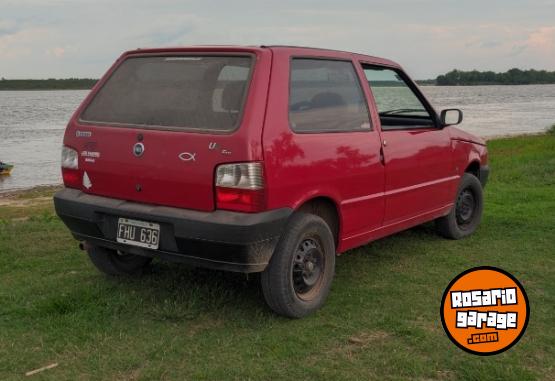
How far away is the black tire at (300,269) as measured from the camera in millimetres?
3996

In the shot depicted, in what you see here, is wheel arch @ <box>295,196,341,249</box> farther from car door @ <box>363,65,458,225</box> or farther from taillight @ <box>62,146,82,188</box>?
taillight @ <box>62,146,82,188</box>

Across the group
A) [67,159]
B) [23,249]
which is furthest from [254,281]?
[23,249]

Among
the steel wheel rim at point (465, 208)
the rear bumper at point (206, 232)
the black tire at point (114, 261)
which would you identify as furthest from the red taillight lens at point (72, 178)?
the steel wheel rim at point (465, 208)

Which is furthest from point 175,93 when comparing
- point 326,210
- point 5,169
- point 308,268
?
point 5,169

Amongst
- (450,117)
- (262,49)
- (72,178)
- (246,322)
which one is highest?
(262,49)

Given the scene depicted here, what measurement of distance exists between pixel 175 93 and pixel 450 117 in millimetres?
2800

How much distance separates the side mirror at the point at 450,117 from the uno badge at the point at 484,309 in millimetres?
2661

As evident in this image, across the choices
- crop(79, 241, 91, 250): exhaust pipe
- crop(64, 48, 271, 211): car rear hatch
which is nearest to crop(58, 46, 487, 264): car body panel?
crop(64, 48, 271, 211): car rear hatch

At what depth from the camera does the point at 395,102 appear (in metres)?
5.69

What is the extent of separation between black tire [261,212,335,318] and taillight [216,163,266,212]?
0.41 meters

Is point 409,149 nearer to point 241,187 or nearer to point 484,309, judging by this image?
point 241,187

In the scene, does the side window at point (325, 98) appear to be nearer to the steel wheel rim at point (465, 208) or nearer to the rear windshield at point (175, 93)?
the rear windshield at point (175, 93)

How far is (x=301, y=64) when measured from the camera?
14.1 ft

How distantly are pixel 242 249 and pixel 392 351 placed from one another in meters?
1.07
